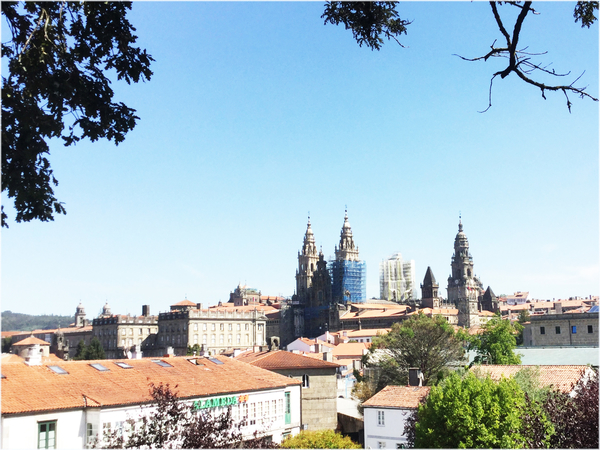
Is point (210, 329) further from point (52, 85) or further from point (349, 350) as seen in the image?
point (52, 85)

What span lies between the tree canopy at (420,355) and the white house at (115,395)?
575 inches

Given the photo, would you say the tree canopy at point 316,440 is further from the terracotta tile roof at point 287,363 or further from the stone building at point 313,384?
the terracotta tile roof at point 287,363

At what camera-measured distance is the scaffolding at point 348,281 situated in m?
122

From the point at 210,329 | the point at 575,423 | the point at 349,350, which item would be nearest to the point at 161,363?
the point at 575,423

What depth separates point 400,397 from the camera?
29.3 metres

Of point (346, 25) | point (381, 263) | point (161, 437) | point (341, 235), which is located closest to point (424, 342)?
point (161, 437)

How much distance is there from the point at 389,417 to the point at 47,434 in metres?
15.7

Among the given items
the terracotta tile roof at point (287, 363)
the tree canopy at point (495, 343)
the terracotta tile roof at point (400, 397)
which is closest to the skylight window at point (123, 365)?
the terracotta tile roof at point (287, 363)

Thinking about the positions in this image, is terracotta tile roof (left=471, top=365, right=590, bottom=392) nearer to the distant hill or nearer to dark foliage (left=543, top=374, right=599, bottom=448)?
dark foliage (left=543, top=374, right=599, bottom=448)

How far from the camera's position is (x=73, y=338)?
109938 mm

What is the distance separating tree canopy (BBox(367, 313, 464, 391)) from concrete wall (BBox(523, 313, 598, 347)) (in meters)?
22.8

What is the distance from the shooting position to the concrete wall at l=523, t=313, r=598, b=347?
61969mm

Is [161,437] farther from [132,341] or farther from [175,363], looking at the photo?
[132,341]

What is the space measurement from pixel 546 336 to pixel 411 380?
3788cm
